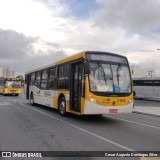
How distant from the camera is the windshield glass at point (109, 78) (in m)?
13.3

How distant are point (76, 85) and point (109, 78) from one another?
5.86ft

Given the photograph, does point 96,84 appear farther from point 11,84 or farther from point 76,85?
point 11,84

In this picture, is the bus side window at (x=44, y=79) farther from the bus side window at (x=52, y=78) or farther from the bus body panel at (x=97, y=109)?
the bus body panel at (x=97, y=109)

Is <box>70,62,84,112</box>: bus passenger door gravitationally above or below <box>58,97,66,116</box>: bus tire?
above

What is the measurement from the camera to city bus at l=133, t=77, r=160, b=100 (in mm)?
39556

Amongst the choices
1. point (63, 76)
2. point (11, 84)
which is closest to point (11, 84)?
point (11, 84)

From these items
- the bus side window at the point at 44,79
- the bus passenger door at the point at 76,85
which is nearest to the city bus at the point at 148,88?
the bus side window at the point at 44,79

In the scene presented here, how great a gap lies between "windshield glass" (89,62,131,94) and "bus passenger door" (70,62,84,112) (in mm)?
578

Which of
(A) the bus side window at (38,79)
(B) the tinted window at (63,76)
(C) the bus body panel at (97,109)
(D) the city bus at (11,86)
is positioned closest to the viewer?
(C) the bus body panel at (97,109)

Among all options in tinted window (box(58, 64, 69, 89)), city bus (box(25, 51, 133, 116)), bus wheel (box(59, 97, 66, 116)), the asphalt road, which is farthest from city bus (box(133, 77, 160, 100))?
the asphalt road

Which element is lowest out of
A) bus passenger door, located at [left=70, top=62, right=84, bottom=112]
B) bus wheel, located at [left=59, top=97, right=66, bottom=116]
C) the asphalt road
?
the asphalt road

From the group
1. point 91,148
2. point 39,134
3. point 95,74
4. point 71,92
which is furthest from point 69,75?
point 91,148

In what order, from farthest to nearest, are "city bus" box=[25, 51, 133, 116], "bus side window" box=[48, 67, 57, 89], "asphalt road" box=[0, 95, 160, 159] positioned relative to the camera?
1. "bus side window" box=[48, 67, 57, 89]
2. "city bus" box=[25, 51, 133, 116]
3. "asphalt road" box=[0, 95, 160, 159]

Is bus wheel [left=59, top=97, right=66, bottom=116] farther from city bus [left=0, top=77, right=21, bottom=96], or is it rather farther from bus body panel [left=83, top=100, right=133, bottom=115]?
city bus [left=0, top=77, right=21, bottom=96]
